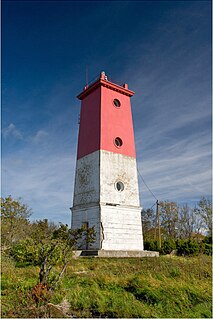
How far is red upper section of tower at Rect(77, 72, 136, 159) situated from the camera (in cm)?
1794

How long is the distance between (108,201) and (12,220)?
27.4 ft

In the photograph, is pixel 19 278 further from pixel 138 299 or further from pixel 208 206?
pixel 208 206

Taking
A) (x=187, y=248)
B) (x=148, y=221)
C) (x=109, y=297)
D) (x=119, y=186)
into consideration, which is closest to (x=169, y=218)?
(x=148, y=221)

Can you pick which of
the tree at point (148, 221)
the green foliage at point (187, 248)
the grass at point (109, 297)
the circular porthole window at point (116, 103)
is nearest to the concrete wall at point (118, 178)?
the circular porthole window at point (116, 103)

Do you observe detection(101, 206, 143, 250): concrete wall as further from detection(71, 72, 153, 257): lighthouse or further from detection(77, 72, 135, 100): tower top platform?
detection(77, 72, 135, 100): tower top platform

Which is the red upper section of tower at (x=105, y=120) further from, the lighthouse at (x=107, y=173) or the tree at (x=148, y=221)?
the tree at (x=148, y=221)

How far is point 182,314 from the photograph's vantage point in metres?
6.02

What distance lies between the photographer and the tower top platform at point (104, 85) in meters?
19.1

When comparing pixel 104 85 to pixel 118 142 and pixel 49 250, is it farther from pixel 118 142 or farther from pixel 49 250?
pixel 49 250

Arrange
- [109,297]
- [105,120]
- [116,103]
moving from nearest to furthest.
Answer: [109,297] < [105,120] < [116,103]

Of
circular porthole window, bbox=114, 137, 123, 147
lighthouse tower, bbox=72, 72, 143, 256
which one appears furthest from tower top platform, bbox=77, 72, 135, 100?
circular porthole window, bbox=114, 137, 123, 147

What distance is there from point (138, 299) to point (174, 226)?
103 ft

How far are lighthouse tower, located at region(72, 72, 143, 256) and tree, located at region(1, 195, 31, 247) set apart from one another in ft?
14.3

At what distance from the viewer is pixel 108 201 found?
648 inches
